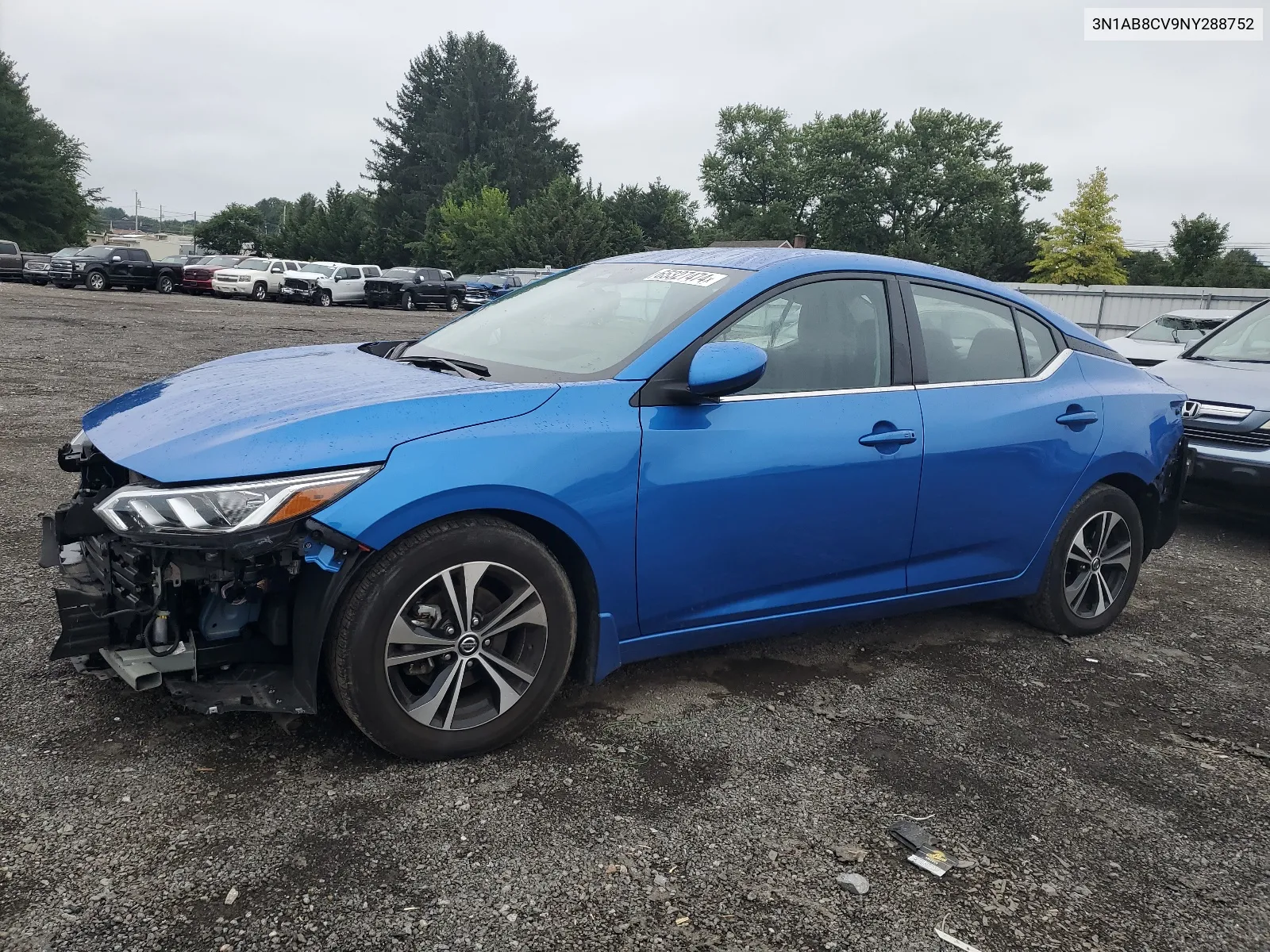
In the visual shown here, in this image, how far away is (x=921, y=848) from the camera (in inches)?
107

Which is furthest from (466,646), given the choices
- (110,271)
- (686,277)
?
(110,271)

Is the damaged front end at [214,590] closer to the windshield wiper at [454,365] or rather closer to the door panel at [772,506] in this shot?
the windshield wiper at [454,365]

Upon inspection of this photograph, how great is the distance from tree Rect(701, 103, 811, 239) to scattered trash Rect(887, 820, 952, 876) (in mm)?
71194

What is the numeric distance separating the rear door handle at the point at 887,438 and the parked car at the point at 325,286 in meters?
32.7

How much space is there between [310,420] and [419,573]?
529 millimetres

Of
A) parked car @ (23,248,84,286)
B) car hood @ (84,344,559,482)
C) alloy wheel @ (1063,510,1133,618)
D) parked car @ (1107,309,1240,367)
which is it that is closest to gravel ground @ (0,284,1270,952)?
alloy wheel @ (1063,510,1133,618)

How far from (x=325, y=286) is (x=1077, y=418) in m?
33.2

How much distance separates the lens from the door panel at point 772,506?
318 centimetres

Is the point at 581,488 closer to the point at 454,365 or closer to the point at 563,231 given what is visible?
the point at 454,365

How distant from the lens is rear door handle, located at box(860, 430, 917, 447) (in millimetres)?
3564

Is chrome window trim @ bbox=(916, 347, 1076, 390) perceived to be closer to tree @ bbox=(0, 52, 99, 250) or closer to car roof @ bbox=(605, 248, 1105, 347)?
car roof @ bbox=(605, 248, 1105, 347)

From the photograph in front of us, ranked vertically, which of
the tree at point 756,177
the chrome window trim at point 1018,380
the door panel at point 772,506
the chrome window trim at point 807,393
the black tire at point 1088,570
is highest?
the tree at point 756,177

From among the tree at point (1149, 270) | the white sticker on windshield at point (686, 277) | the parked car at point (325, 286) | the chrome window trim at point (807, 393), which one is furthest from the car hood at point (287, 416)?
the tree at point (1149, 270)

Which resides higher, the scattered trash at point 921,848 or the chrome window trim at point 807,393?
the chrome window trim at point 807,393
